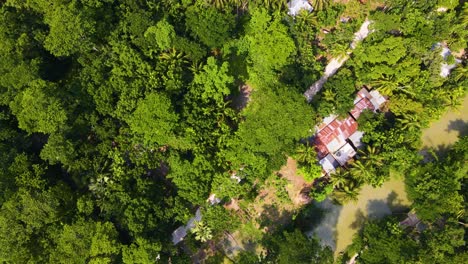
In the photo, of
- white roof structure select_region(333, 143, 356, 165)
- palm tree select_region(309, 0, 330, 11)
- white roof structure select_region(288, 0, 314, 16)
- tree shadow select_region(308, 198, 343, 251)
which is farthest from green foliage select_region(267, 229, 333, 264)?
palm tree select_region(309, 0, 330, 11)

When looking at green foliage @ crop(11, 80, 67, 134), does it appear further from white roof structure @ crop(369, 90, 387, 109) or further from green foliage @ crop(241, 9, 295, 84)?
white roof structure @ crop(369, 90, 387, 109)

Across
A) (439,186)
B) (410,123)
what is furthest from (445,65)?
(439,186)

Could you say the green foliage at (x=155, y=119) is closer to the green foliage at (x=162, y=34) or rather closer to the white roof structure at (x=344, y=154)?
the green foliage at (x=162, y=34)

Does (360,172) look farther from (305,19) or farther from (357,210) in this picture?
(305,19)

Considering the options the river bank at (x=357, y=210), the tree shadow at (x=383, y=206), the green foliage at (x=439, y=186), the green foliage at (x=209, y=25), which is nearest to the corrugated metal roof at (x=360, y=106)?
the river bank at (x=357, y=210)

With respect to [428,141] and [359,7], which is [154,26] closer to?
[359,7]

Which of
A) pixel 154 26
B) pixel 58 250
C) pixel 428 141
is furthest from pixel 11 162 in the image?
pixel 428 141
